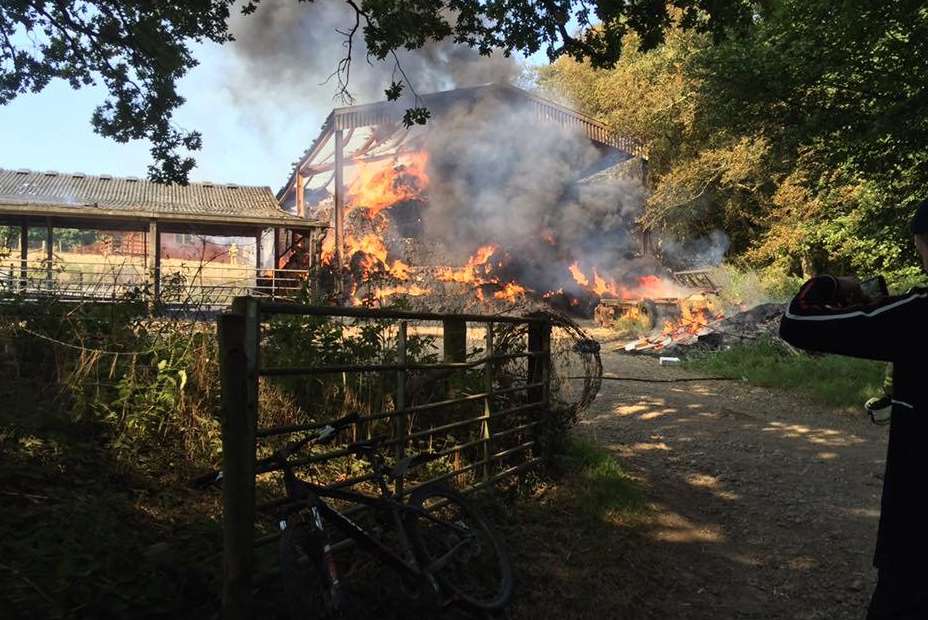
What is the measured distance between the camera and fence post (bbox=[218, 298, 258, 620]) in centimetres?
238

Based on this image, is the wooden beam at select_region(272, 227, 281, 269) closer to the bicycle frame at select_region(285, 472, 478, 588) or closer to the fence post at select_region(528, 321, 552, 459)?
the fence post at select_region(528, 321, 552, 459)

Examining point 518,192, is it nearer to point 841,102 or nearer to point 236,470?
point 841,102

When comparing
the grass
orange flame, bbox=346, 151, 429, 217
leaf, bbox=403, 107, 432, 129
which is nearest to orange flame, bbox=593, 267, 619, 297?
orange flame, bbox=346, 151, 429, 217

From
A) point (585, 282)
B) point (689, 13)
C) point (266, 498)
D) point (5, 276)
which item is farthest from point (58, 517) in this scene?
point (585, 282)

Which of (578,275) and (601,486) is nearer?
(601,486)

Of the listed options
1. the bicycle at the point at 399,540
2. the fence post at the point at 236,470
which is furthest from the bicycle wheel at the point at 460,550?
the fence post at the point at 236,470

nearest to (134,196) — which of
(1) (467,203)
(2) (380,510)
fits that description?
(1) (467,203)

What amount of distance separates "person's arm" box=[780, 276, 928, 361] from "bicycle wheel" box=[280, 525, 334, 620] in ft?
5.94

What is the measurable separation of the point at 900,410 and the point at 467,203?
833 inches

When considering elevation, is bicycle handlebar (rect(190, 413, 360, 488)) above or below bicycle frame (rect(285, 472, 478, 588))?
above

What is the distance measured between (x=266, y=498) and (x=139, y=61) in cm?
629

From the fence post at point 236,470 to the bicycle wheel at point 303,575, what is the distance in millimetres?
148

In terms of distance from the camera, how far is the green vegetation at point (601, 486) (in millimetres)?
4504

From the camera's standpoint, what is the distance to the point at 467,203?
22.7 meters
